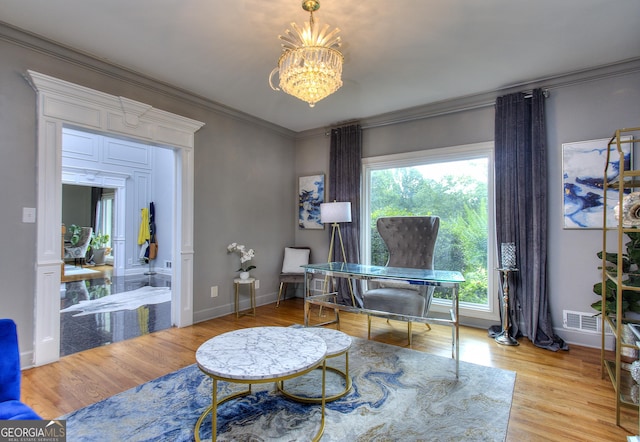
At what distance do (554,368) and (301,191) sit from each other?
394cm

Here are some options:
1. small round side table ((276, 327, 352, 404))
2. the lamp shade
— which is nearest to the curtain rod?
the lamp shade

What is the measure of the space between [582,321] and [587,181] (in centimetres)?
142

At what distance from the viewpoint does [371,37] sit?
8.59 feet

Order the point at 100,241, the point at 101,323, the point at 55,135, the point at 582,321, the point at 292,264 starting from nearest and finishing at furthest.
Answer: the point at 55,135
the point at 582,321
the point at 101,323
the point at 292,264
the point at 100,241

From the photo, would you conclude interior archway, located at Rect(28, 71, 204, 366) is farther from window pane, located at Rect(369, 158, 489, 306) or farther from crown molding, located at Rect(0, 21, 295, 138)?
window pane, located at Rect(369, 158, 489, 306)

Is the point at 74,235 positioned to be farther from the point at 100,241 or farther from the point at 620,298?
the point at 620,298

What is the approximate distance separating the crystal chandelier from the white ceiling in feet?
0.75

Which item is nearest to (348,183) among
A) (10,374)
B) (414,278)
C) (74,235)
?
(414,278)

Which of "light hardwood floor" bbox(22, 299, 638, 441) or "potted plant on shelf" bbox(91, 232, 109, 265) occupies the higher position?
"potted plant on shelf" bbox(91, 232, 109, 265)

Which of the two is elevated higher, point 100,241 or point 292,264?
point 100,241

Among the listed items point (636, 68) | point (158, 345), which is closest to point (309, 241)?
Result: point (158, 345)

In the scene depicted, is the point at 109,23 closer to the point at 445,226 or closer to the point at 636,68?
the point at 445,226

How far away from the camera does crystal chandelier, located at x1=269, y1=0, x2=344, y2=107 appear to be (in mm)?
2111

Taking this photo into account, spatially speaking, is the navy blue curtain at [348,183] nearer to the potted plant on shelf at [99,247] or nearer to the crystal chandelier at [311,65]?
the crystal chandelier at [311,65]
